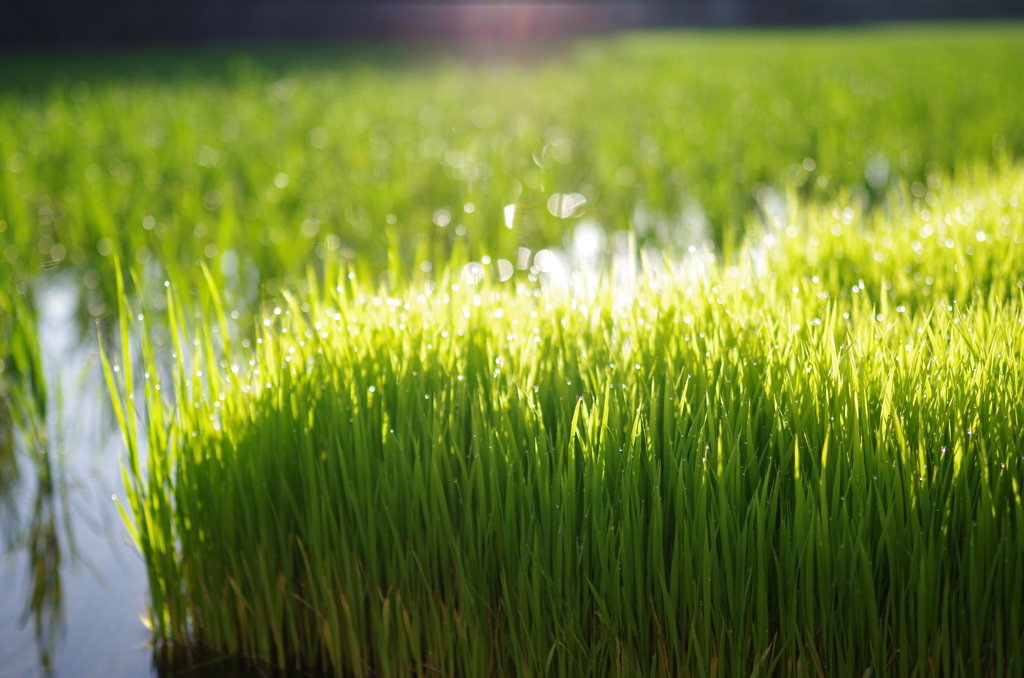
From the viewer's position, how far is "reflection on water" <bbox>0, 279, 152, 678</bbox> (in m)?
1.73

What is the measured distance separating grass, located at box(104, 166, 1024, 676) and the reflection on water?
187 millimetres

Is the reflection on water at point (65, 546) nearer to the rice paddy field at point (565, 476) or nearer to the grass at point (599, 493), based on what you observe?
the rice paddy field at point (565, 476)

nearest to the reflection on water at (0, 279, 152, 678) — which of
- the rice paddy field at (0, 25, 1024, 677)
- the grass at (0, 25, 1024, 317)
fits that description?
the rice paddy field at (0, 25, 1024, 677)

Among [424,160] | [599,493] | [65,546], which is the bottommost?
[65,546]

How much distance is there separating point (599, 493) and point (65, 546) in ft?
5.02

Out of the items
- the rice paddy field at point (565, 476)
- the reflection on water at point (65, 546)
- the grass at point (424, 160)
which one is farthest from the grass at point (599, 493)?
the grass at point (424, 160)

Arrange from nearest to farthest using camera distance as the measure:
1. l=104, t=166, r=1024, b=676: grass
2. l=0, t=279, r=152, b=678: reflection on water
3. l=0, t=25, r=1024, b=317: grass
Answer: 1. l=104, t=166, r=1024, b=676: grass
2. l=0, t=279, r=152, b=678: reflection on water
3. l=0, t=25, r=1024, b=317: grass

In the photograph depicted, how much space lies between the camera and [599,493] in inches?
51.7

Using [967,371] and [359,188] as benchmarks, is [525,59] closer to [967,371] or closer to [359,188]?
[359,188]

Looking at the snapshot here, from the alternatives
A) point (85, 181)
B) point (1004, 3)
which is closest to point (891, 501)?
point (85, 181)

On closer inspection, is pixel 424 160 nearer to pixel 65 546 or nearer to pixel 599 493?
pixel 65 546

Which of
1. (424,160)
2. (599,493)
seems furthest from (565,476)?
(424,160)

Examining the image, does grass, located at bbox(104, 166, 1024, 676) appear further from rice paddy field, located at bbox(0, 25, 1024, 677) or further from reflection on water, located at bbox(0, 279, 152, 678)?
reflection on water, located at bbox(0, 279, 152, 678)

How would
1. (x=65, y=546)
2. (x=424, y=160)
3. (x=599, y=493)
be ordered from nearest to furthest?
1. (x=599, y=493)
2. (x=65, y=546)
3. (x=424, y=160)
